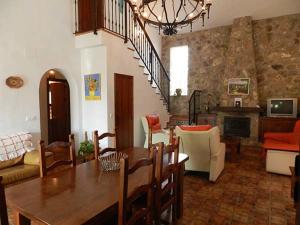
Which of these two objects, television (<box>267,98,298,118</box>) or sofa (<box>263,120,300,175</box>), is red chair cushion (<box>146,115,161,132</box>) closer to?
sofa (<box>263,120,300,175</box>)

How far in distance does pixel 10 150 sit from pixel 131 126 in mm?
2820

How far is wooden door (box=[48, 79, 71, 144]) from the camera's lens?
231 inches

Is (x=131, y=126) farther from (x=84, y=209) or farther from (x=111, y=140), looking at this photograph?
(x=84, y=209)

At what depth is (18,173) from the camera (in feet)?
9.78

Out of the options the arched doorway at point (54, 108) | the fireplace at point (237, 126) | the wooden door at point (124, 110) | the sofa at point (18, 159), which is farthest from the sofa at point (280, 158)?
the arched doorway at point (54, 108)

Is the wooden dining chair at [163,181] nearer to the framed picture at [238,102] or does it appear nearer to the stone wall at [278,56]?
the framed picture at [238,102]

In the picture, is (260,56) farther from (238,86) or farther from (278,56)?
(238,86)

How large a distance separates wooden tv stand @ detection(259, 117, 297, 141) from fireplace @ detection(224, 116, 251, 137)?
1.20 feet

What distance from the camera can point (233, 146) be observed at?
4922mm

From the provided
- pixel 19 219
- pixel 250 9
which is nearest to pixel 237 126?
pixel 250 9

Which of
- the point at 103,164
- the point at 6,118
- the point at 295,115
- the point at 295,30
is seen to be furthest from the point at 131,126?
the point at 295,30

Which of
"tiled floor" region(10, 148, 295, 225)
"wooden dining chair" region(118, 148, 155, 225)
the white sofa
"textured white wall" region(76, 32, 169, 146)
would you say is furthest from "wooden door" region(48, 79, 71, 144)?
"wooden dining chair" region(118, 148, 155, 225)

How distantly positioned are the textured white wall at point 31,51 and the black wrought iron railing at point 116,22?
0.28 metres

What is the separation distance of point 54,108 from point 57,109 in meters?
0.08
